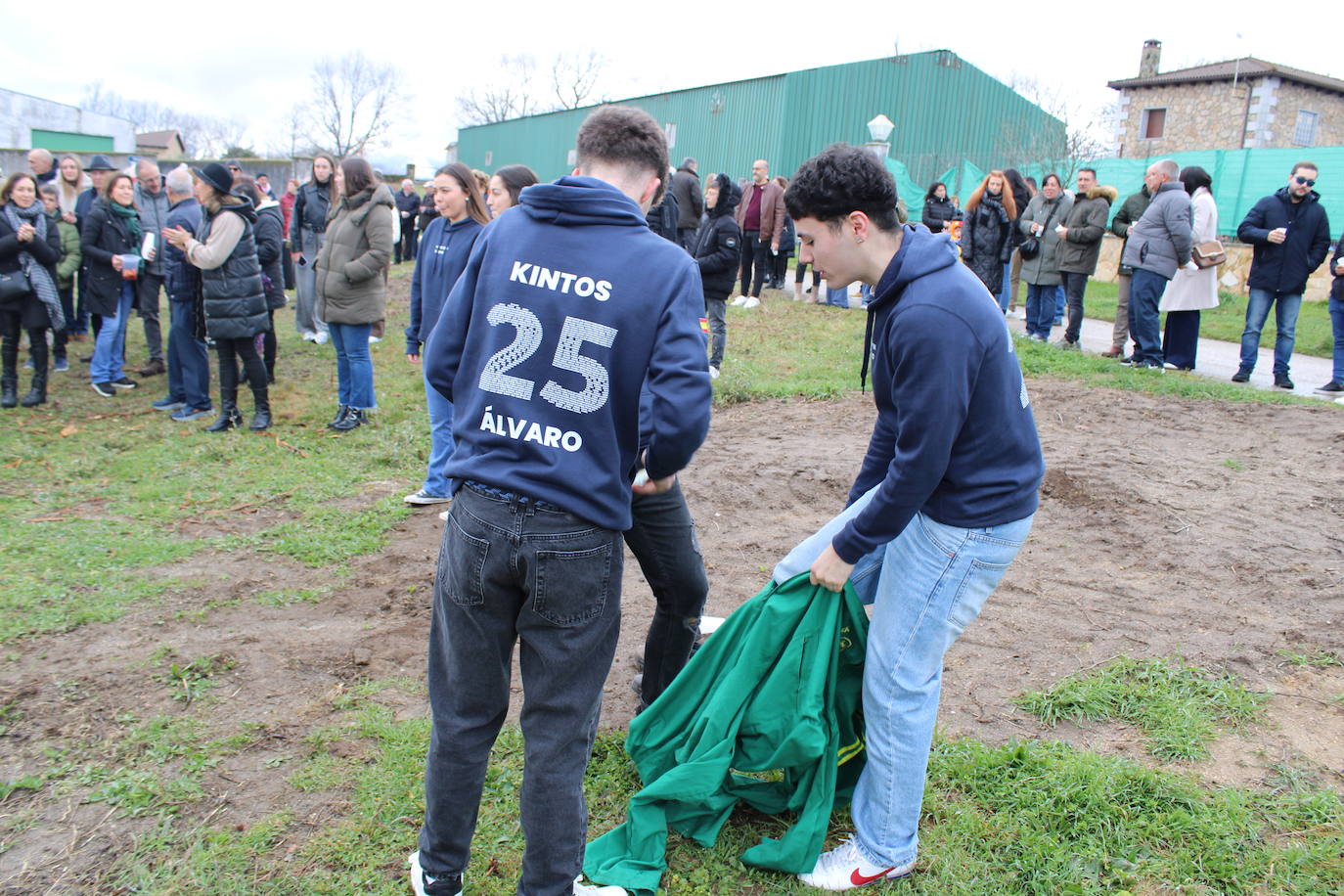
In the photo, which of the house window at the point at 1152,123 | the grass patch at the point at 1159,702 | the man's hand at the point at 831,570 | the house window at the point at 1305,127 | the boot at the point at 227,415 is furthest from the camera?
the house window at the point at 1152,123

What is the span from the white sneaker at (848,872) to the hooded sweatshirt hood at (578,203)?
1.91 metres

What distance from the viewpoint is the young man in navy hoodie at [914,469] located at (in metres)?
2.19

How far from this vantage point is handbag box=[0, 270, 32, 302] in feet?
25.0

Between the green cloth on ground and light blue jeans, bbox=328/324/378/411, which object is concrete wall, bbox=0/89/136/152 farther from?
the green cloth on ground

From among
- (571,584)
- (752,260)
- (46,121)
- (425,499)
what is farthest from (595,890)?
(46,121)

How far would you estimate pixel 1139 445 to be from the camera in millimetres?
6945

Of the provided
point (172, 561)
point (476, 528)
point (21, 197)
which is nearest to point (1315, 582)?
point (476, 528)

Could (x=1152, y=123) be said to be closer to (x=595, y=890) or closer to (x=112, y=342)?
(x=112, y=342)

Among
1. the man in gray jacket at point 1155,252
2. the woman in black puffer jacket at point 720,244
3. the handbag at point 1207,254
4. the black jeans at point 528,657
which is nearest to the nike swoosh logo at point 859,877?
the black jeans at point 528,657

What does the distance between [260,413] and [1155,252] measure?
862 cm

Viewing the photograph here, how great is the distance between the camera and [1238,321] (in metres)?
13.3

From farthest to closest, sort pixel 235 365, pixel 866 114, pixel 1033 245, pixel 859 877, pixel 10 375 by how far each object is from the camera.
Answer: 1. pixel 866 114
2. pixel 1033 245
3. pixel 10 375
4. pixel 235 365
5. pixel 859 877

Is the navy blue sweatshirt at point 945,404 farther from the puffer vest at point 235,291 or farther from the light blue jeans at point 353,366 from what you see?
the puffer vest at point 235,291

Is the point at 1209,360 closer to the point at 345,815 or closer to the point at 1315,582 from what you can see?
the point at 1315,582
